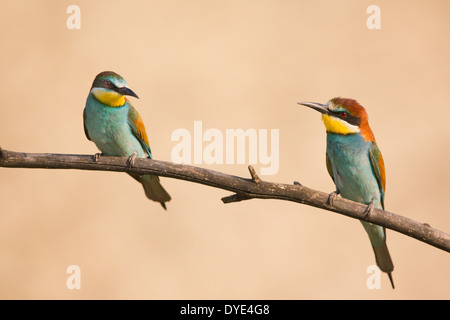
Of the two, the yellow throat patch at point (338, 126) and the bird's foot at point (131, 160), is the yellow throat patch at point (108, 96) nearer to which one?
the bird's foot at point (131, 160)

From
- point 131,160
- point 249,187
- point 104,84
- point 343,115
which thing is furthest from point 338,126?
point 104,84

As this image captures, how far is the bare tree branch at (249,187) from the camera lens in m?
1.43

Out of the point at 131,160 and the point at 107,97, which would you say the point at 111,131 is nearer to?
the point at 107,97

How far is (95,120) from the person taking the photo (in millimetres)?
1900

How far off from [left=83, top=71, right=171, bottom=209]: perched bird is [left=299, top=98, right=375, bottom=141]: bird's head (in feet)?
2.17

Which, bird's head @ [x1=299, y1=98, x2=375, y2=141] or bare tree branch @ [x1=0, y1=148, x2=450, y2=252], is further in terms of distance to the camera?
bird's head @ [x1=299, y1=98, x2=375, y2=141]

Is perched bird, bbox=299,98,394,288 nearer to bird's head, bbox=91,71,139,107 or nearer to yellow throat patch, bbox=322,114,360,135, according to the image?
yellow throat patch, bbox=322,114,360,135

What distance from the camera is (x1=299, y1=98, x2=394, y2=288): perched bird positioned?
1.83 metres

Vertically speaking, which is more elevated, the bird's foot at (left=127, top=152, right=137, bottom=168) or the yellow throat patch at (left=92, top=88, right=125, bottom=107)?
the yellow throat patch at (left=92, top=88, right=125, bottom=107)

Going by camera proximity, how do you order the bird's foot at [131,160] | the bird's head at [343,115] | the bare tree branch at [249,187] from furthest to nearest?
the bird's head at [343,115] → the bird's foot at [131,160] → the bare tree branch at [249,187]

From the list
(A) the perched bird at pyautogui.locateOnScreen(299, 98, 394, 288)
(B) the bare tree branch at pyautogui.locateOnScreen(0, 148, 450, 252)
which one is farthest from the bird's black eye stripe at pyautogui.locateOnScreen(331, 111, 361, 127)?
(B) the bare tree branch at pyautogui.locateOnScreen(0, 148, 450, 252)

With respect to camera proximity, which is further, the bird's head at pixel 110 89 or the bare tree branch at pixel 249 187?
the bird's head at pixel 110 89

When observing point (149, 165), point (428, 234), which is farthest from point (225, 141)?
point (428, 234)

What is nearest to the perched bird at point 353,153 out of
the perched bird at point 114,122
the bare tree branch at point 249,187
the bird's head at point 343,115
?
the bird's head at point 343,115
